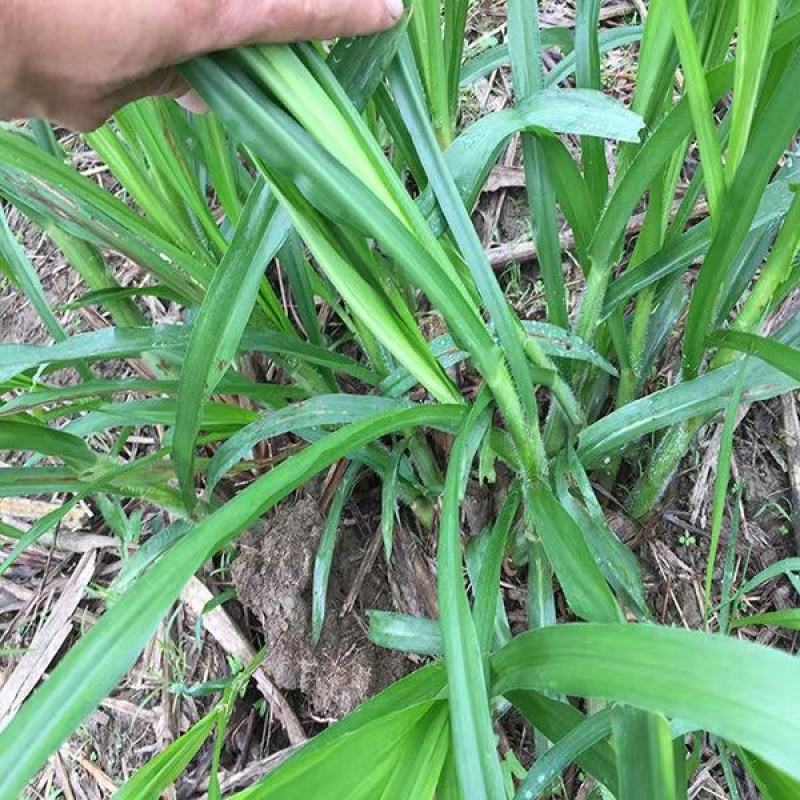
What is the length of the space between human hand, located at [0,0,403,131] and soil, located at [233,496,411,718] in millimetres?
496

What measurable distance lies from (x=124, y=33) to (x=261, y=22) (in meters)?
0.10

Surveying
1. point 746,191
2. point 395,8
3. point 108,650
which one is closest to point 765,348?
point 746,191

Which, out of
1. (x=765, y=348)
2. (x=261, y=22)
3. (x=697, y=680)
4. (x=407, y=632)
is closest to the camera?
(x=697, y=680)

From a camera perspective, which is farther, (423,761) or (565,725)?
(565,725)

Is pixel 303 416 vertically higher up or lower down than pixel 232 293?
lower down

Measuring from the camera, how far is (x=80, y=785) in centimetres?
101

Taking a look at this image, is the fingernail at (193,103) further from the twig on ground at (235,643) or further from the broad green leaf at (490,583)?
the twig on ground at (235,643)

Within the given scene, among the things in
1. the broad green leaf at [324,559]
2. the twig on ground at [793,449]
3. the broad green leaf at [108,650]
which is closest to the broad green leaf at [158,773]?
the broad green leaf at [108,650]

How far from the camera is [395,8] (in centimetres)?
46

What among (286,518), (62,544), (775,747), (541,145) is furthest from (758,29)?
(62,544)

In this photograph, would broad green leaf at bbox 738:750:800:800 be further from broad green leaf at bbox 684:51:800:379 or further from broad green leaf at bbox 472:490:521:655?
broad green leaf at bbox 684:51:800:379

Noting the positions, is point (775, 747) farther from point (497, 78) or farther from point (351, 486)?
point (497, 78)

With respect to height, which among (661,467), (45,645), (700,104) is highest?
(700,104)

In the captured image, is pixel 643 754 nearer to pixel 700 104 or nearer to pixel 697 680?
pixel 697 680
